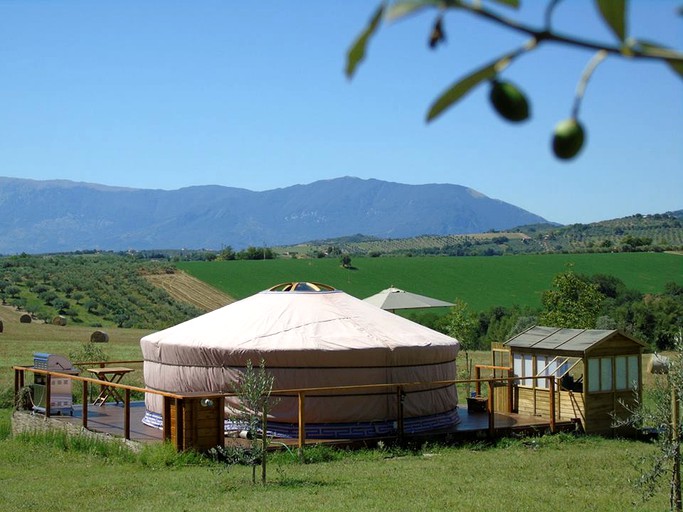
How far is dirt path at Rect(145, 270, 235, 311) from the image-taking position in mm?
46312

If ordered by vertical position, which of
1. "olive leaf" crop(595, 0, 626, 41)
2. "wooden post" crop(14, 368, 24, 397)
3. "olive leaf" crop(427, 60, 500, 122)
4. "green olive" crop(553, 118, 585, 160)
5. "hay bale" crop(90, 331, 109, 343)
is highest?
"olive leaf" crop(595, 0, 626, 41)

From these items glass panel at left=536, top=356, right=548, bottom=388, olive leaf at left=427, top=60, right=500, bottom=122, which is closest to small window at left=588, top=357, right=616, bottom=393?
glass panel at left=536, top=356, right=548, bottom=388

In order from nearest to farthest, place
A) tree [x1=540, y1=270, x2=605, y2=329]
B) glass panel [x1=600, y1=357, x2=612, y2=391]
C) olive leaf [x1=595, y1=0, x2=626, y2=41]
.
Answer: olive leaf [x1=595, y1=0, x2=626, y2=41], glass panel [x1=600, y1=357, x2=612, y2=391], tree [x1=540, y1=270, x2=605, y2=329]

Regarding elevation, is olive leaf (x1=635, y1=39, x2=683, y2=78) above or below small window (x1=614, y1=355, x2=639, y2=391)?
above

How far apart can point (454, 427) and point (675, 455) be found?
4.84 meters

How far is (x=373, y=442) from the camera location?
35.4ft

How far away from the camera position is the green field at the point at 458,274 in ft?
156

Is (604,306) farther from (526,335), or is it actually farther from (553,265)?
(526,335)

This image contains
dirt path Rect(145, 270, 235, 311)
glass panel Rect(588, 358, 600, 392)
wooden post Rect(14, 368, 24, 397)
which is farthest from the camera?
dirt path Rect(145, 270, 235, 311)

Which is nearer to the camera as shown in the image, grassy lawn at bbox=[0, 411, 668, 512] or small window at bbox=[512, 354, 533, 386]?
grassy lawn at bbox=[0, 411, 668, 512]

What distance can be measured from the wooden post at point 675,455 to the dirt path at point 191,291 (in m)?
37.7

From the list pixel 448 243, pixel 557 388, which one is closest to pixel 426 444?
pixel 557 388

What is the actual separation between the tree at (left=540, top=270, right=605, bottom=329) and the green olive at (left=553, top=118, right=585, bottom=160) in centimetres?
2249

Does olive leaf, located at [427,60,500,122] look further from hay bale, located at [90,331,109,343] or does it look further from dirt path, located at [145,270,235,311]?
dirt path, located at [145,270,235,311]
